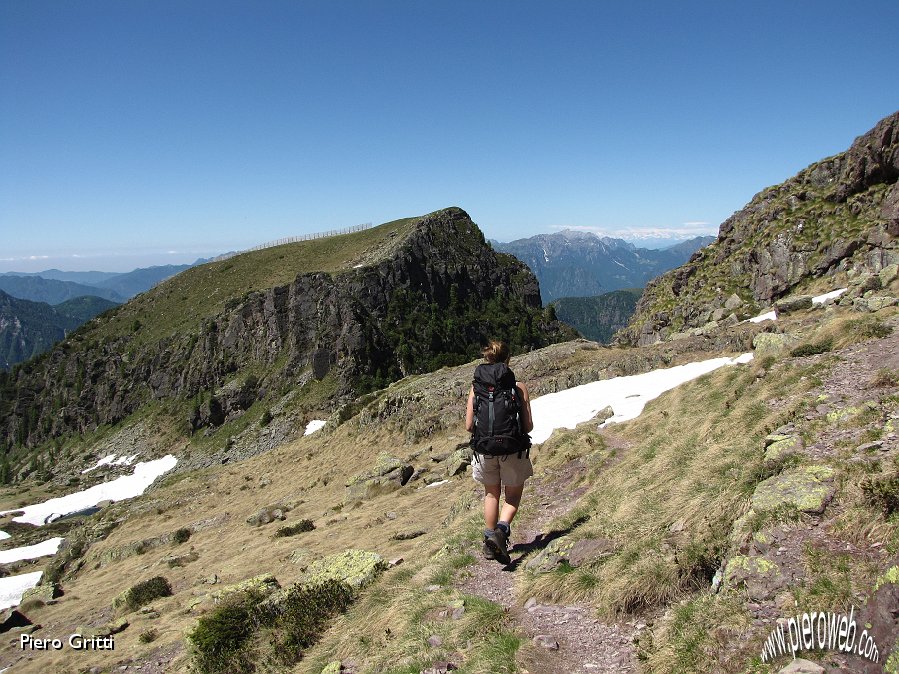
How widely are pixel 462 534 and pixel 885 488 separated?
6.83 m

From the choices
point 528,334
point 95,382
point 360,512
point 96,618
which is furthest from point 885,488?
point 95,382

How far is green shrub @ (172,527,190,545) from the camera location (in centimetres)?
2528

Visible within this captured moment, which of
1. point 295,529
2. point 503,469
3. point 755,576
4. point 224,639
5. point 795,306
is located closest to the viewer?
point 755,576

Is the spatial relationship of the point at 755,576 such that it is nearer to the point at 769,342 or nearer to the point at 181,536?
the point at 769,342

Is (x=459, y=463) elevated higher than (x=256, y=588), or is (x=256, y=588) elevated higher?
(x=256, y=588)

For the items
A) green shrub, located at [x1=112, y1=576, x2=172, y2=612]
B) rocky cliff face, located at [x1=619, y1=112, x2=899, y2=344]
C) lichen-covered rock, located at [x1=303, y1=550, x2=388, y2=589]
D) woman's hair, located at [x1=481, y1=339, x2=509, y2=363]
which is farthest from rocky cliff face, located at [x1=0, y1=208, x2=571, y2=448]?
woman's hair, located at [x1=481, y1=339, x2=509, y2=363]

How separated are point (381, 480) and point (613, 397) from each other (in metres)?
11.2

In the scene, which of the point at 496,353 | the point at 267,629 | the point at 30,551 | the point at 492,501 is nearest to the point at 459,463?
the point at 267,629

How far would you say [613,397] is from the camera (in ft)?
72.3

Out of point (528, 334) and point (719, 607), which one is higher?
point (719, 607)

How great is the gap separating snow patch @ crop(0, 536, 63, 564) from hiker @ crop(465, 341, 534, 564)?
198 feet

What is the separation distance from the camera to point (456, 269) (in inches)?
4149

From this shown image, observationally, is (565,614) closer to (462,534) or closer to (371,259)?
(462,534)

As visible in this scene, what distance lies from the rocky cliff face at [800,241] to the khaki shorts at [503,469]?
122ft
